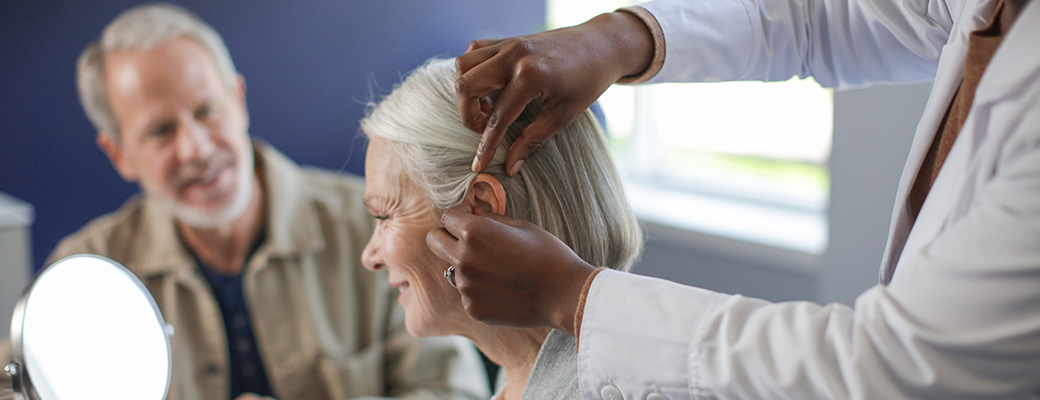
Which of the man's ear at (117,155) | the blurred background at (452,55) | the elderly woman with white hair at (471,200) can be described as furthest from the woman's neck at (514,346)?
the man's ear at (117,155)

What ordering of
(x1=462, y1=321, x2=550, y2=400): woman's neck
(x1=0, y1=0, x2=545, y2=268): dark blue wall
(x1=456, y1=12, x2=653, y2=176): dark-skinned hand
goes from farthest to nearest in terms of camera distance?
→ (x1=0, y1=0, x2=545, y2=268): dark blue wall, (x1=462, y1=321, x2=550, y2=400): woman's neck, (x1=456, y1=12, x2=653, y2=176): dark-skinned hand

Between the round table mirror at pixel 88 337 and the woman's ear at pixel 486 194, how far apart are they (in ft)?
1.63

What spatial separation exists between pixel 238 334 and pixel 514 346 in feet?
3.77

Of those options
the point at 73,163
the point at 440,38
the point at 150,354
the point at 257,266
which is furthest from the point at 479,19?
the point at 150,354

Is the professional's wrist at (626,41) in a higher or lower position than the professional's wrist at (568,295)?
higher

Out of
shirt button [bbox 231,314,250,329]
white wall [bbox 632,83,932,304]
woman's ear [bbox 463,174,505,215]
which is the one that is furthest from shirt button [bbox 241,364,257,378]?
white wall [bbox 632,83,932,304]

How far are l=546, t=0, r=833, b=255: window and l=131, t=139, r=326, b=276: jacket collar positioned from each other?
178 cm

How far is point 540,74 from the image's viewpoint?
2.55ft

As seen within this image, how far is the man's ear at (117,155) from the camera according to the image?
5.86ft

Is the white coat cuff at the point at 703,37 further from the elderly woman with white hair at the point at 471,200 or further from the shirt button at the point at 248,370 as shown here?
the shirt button at the point at 248,370

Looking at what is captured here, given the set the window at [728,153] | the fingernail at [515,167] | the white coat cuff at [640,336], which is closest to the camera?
the white coat cuff at [640,336]

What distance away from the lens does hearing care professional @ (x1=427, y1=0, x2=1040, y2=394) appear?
0.51 m

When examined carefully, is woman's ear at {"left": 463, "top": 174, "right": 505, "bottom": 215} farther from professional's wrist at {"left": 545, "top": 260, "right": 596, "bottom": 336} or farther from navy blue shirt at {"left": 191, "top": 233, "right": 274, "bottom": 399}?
navy blue shirt at {"left": 191, "top": 233, "right": 274, "bottom": 399}

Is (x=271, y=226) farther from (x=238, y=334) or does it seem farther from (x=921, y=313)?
(x=921, y=313)
